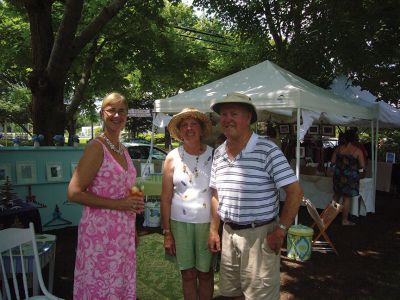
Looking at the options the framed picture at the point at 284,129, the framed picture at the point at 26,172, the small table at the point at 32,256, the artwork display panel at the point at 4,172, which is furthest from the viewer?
the framed picture at the point at 284,129

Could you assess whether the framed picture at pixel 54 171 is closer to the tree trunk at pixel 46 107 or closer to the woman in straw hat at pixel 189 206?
the tree trunk at pixel 46 107

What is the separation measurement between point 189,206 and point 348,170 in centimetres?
468

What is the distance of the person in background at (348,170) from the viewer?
6.38m

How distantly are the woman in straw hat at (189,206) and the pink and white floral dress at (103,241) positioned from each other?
0.42 metres

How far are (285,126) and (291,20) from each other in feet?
9.37

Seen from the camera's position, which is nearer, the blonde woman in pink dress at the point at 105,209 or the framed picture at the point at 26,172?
the blonde woman in pink dress at the point at 105,209

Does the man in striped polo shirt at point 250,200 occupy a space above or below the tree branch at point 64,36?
below

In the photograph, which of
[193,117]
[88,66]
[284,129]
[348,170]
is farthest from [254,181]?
[88,66]

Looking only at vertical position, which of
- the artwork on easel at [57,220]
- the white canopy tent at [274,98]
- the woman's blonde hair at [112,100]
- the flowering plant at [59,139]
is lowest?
the artwork on easel at [57,220]

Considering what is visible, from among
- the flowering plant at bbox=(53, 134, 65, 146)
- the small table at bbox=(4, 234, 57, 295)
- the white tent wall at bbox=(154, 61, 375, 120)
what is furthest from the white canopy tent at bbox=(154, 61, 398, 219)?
the small table at bbox=(4, 234, 57, 295)

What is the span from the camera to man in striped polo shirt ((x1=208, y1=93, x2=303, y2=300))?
2221 mm

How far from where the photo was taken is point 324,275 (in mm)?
4234

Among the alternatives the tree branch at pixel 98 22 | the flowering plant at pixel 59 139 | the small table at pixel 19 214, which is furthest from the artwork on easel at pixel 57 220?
the tree branch at pixel 98 22

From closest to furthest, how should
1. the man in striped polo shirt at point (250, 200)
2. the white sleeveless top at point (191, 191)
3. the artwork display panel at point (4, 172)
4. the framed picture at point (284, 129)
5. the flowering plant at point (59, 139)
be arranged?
the man in striped polo shirt at point (250, 200) → the white sleeveless top at point (191, 191) → the artwork display panel at point (4, 172) → the flowering plant at point (59, 139) → the framed picture at point (284, 129)
